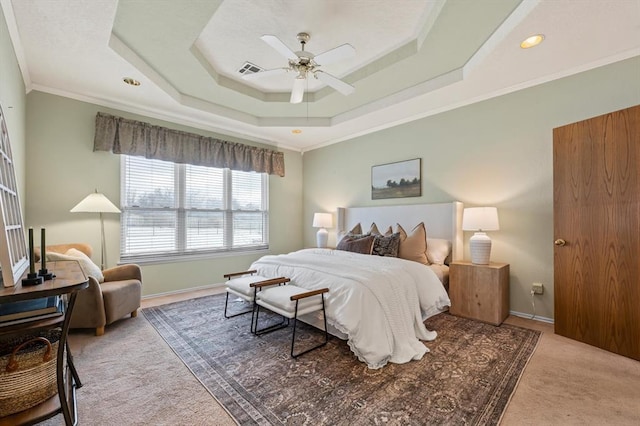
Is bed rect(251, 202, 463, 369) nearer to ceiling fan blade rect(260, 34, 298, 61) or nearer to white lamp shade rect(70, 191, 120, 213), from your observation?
white lamp shade rect(70, 191, 120, 213)

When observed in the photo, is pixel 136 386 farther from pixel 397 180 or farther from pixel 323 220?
pixel 397 180

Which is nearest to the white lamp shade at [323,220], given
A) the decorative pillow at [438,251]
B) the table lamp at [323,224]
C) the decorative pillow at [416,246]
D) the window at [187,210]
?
the table lamp at [323,224]

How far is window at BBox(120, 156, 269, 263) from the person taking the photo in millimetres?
4027

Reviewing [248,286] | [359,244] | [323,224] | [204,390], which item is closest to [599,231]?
[359,244]

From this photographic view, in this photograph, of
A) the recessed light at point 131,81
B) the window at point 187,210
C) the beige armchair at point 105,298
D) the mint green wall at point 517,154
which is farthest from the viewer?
the window at point 187,210

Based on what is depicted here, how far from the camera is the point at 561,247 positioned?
108 inches

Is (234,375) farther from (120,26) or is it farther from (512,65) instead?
(512,65)

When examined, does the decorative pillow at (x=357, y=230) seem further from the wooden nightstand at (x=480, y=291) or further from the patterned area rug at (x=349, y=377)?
the patterned area rug at (x=349, y=377)

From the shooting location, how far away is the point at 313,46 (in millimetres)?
2932

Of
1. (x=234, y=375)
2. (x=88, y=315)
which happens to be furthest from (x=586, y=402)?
(x=88, y=315)

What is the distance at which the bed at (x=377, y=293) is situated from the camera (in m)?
2.25

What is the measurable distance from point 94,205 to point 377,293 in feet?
11.1

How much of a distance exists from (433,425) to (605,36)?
3353mm

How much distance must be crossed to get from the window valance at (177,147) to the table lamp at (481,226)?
141 inches
